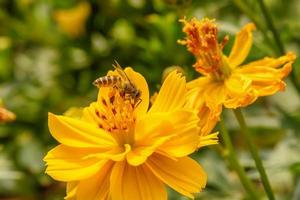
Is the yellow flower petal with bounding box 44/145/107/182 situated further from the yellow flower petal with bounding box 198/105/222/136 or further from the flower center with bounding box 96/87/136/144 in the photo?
the yellow flower petal with bounding box 198/105/222/136

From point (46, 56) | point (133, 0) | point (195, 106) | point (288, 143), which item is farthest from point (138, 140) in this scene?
point (46, 56)

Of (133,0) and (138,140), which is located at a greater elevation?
(133,0)

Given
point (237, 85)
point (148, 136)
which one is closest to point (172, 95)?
point (148, 136)

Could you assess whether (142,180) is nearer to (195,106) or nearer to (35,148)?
(195,106)

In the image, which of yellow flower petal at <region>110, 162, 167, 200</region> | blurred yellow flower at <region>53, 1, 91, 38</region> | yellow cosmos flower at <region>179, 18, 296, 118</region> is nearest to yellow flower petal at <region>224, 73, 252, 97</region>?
yellow cosmos flower at <region>179, 18, 296, 118</region>

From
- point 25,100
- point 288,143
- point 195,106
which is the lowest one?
point 288,143

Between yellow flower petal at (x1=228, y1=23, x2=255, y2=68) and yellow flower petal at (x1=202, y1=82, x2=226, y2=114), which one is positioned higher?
yellow flower petal at (x1=228, y1=23, x2=255, y2=68)

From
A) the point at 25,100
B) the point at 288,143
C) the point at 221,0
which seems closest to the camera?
the point at 288,143
